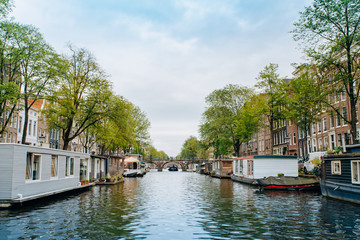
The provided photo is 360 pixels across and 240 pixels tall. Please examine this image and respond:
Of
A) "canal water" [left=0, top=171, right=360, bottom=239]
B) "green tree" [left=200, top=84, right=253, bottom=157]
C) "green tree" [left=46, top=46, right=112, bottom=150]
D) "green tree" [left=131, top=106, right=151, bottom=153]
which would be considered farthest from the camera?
"green tree" [left=131, top=106, right=151, bottom=153]

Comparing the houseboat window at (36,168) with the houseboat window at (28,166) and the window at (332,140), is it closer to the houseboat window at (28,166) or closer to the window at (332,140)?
the houseboat window at (28,166)

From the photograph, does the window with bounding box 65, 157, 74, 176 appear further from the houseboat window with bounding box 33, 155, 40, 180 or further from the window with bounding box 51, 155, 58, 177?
the houseboat window with bounding box 33, 155, 40, 180

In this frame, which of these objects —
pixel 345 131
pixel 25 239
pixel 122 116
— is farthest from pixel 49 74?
pixel 345 131

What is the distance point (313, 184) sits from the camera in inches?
1211

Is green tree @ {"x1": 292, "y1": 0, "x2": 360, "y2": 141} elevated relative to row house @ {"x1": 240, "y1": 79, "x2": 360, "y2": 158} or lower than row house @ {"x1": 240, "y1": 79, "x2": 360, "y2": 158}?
elevated

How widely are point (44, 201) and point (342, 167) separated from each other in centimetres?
2023

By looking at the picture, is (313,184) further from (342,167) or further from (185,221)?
(185,221)

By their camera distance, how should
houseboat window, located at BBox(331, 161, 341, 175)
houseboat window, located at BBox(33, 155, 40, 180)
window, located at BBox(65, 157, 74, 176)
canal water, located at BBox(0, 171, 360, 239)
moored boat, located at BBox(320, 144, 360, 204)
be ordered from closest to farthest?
1. canal water, located at BBox(0, 171, 360, 239)
2. houseboat window, located at BBox(33, 155, 40, 180)
3. moored boat, located at BBox(320, 144, 360, 204)
4. houseboat window, located at BBox(331, 161, 341, 175)
5. window, located at BBox(65, 157, 74, 176)

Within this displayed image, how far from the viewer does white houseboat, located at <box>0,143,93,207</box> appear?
17875 mm

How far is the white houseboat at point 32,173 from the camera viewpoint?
58.6 ft

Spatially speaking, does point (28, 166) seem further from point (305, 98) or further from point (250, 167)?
point (250, 167)

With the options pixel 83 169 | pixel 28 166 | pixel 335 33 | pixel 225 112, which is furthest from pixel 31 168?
pixel 225 112

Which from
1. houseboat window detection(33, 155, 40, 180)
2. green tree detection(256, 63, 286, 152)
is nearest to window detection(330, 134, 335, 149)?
green tree detection(256, 63, 286, 152)

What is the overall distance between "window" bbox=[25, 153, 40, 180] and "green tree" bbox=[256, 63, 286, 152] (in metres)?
33.1
